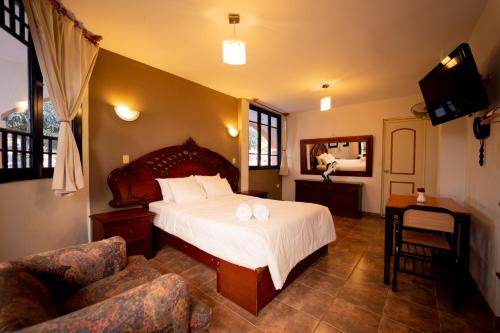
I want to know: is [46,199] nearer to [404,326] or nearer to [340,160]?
[404,326]

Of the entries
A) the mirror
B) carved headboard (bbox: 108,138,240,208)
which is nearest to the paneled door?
the mirror

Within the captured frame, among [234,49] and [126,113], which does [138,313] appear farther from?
[126,113]

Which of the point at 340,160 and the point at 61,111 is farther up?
the point at 61,111

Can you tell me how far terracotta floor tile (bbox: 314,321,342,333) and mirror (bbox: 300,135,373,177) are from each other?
378 cm

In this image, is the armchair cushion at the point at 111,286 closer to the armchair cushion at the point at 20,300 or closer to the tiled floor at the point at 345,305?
the armchair cushion at the point at 20,300

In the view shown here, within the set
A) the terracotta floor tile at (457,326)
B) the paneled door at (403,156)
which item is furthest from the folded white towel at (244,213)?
the paneled door at (403,156)

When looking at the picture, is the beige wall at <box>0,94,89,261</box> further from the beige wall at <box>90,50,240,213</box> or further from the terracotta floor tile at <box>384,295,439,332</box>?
the terracotta floor tile at <box>384,295,439,332</box>

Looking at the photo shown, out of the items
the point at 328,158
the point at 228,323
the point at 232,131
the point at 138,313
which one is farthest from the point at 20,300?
the point at 328,158

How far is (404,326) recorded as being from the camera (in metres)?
1.53

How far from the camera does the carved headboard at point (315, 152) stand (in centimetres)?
513

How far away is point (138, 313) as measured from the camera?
0.74 metres

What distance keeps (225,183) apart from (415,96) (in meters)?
4.12

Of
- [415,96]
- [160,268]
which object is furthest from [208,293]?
[415,96]

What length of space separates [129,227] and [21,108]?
145 cm
